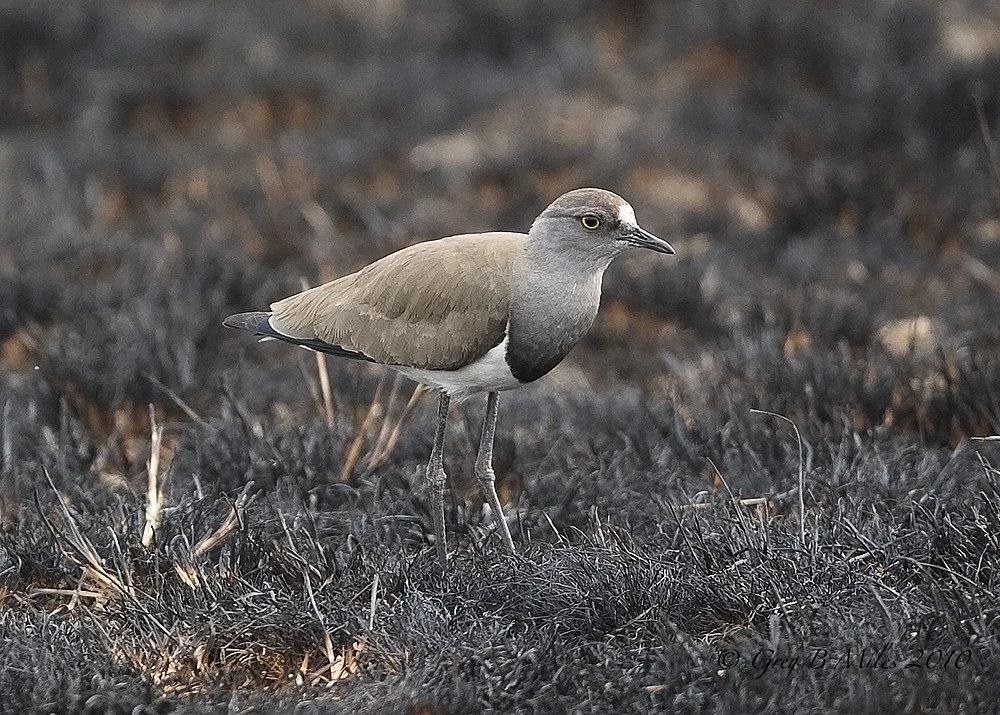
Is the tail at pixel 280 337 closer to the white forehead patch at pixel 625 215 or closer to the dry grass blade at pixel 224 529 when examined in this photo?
the dry grass blade at pixel 224 529

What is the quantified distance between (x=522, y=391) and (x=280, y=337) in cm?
156

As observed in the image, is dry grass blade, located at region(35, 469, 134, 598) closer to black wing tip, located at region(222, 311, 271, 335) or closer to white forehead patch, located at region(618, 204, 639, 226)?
black wing tip, located at region(222, 311, 271, 335)

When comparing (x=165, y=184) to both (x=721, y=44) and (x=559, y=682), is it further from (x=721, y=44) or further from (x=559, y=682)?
(x=559, y=682)

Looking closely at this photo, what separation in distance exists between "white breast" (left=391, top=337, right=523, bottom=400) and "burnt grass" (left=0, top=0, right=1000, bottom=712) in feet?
1.57

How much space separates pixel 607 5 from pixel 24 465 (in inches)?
254

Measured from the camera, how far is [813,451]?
454 cm

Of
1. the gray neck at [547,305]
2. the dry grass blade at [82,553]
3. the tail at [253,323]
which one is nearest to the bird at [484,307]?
the gray neck at [547,305]

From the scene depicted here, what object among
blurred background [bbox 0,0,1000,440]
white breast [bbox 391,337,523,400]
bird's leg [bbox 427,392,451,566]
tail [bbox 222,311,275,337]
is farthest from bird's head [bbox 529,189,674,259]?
blurred background [bbox 0,0,1000,440]

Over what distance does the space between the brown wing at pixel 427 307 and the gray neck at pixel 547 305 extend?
0.05 metres

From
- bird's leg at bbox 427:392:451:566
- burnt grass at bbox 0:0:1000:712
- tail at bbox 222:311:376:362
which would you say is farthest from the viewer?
tail at bbox 222:311:376:362

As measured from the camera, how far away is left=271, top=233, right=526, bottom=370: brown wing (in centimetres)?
393

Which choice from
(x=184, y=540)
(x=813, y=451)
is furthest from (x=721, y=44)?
(x=184, y=540)

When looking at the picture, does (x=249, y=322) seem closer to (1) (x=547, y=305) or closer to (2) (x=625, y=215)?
(1) (x=547, y=305)

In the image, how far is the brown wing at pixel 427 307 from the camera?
3.93m
